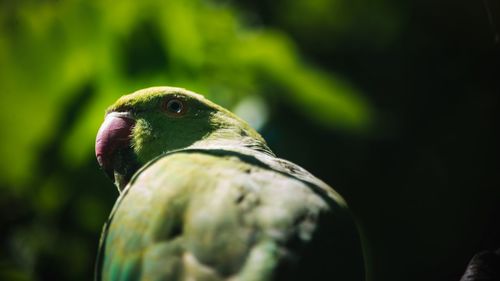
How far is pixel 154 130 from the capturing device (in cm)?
346

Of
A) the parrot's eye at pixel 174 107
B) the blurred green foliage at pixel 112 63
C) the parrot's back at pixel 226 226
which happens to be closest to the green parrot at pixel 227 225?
the parrot's back at pixel 226 226

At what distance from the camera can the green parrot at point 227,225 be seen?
225 centimetres

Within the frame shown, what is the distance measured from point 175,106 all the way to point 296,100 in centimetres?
85


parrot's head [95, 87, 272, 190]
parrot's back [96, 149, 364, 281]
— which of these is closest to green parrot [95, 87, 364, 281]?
parrot's back [96, 149, 364, 281]

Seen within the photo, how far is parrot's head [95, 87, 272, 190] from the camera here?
135 inches

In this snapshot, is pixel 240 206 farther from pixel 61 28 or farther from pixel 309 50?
pixel 309 50

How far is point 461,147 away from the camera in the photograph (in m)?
7.30

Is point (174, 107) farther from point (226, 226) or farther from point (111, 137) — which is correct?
point (226, 226)

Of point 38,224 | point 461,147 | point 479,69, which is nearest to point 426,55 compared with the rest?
point 479,69

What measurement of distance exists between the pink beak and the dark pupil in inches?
8.1

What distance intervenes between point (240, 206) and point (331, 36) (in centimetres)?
499

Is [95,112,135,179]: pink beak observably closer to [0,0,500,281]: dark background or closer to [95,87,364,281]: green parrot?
[0,0,500,281]: dark background

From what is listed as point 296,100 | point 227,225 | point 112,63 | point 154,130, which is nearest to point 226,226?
point 227,225

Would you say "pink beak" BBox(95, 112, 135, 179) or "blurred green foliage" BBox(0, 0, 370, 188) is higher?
"blurred green foliage" BBox(0, 0, 370, 188)
